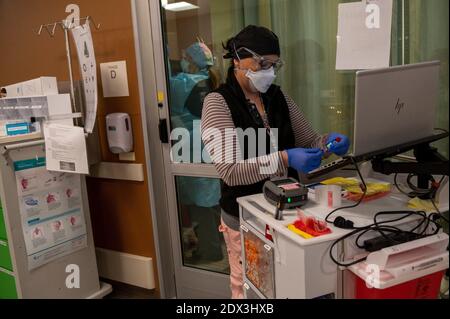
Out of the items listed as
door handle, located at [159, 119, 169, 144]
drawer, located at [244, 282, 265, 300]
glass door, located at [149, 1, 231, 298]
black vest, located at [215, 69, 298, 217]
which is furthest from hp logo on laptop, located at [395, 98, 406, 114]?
door handle, located at [159, 119, 169, 144]

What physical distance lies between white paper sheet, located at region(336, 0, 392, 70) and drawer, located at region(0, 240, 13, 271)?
1918 millimetres

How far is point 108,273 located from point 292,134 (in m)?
1.74

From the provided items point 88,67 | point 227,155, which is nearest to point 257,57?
point 227,155

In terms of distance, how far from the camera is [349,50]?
1789mm

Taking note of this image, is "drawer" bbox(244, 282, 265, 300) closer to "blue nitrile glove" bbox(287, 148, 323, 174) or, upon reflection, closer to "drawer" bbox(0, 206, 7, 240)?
"blue nitrile glove" bbox(287, 148, 323, 174)

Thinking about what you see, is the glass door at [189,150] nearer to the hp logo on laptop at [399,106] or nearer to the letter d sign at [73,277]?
the letter d sign at [73,277]

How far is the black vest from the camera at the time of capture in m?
1.51

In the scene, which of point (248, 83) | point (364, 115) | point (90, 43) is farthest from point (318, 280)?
point (90, 43)

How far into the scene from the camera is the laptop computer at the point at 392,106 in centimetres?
107

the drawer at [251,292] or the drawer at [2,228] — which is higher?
the drawer at [2,228]

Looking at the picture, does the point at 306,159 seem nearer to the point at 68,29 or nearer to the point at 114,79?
the point at 114,79

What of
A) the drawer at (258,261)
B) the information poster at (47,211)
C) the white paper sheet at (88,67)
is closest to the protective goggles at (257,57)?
the drawer at (258,261)

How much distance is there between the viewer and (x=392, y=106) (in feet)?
3.68

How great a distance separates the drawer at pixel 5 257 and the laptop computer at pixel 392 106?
1724 millimetres
